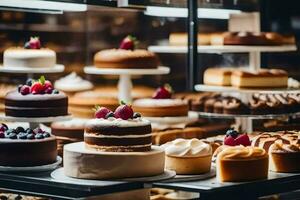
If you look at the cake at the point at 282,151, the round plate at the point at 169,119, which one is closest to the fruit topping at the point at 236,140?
the cake at the point at 282,151

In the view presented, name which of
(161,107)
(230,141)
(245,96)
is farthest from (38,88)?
(245,96)

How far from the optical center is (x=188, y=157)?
4.36 meters

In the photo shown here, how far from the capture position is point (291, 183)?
4.48 meters

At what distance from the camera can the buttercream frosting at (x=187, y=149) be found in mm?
4391

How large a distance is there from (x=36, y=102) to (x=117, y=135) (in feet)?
4.25

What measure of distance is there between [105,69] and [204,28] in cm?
219

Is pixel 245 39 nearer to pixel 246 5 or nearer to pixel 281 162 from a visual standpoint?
pixel 246 5

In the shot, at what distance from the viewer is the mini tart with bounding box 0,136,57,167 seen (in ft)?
14.5

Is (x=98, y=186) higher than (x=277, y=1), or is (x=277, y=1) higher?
(x=277, y=1)

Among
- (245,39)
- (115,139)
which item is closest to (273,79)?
(245,39)

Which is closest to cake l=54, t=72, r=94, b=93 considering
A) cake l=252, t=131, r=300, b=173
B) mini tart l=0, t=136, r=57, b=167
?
cake l=252, t=131, r=300, b=173

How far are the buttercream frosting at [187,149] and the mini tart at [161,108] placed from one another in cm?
195

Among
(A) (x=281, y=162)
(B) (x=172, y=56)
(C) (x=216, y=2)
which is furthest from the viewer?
(B) (x=172, y=56)

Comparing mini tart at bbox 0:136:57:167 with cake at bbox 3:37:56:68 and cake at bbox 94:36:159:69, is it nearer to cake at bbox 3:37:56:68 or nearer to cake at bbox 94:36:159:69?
cake at bbox 3:37:56:68
